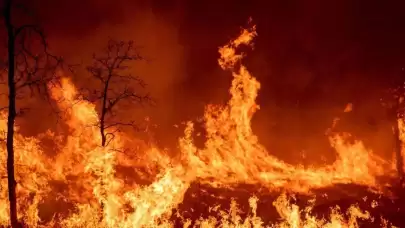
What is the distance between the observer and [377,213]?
18031 mm

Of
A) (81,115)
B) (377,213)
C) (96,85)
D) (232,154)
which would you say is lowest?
(377,213)

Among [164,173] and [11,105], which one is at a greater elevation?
[11,105]

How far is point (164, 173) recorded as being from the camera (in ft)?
56.1

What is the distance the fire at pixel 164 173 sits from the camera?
16266 mm

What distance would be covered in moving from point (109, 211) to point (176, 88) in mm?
10092

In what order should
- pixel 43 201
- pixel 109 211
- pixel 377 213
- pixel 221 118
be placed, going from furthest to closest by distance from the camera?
pixel 221 118, pixel 43 201, pixel 377 213, pixel 109 211

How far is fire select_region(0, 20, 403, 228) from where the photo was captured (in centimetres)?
1627

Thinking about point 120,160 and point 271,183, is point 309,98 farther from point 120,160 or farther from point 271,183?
point 120,160

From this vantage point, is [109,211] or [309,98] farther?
[309,98]

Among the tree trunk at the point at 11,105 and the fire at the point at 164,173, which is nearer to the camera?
the tree trunk at the point at 11,105

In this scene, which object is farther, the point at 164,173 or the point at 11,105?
the point at 164,173

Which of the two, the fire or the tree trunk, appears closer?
the tree trunk

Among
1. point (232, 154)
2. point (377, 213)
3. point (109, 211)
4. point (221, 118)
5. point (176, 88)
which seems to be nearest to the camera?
point (109, 211)

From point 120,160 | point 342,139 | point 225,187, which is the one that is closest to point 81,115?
point 120,160
